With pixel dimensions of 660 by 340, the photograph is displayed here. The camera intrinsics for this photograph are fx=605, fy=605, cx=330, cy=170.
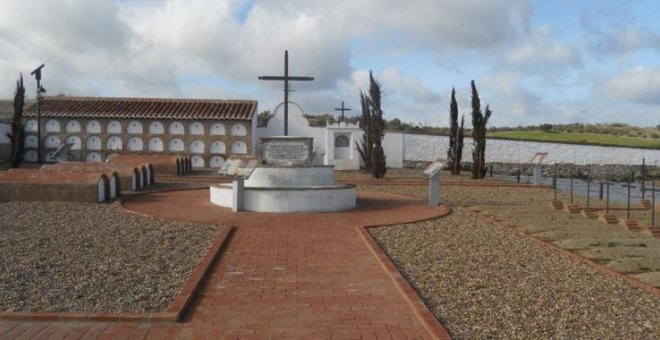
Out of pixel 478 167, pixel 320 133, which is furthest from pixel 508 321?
pixel 320 133

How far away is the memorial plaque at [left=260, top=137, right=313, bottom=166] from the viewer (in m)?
14.0

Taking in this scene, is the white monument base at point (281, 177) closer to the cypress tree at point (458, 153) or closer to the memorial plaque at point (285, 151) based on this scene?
the memorial plaque at point (285, 151)

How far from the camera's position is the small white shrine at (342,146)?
30.4 metres

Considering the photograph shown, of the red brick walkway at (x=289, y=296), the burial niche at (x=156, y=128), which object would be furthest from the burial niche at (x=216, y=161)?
the red brick walkway at (x=289, y=296)

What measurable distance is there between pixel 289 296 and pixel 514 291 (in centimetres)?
231

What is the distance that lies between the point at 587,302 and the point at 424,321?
191 cm

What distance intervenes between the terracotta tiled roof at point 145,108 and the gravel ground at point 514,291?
21.7m

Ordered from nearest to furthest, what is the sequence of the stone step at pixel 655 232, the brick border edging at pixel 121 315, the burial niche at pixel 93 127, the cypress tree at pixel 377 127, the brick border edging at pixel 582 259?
the brick border edging at pixel 121 315 < the brick border edging at pixel 582 259 < the stone step at pixel 655 232 < the cypress tree at pixel 377 127 < the burial niche at pixel 93 127

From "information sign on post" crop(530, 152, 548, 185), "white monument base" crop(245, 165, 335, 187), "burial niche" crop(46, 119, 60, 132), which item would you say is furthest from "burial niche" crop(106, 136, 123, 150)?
"information sign on post" crop(530, 152, 548, 185)

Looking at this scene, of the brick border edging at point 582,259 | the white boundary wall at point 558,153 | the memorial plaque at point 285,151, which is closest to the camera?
the brick border edging at point 582,259

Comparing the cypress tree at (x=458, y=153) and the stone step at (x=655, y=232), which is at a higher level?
the cypress tree at (x=458, y=153)

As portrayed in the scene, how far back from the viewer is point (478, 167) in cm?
2505

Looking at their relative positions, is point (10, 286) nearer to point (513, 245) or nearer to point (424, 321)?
point (424, 321)

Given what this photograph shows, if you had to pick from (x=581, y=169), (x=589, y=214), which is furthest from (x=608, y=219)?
(x=581, y=169)
